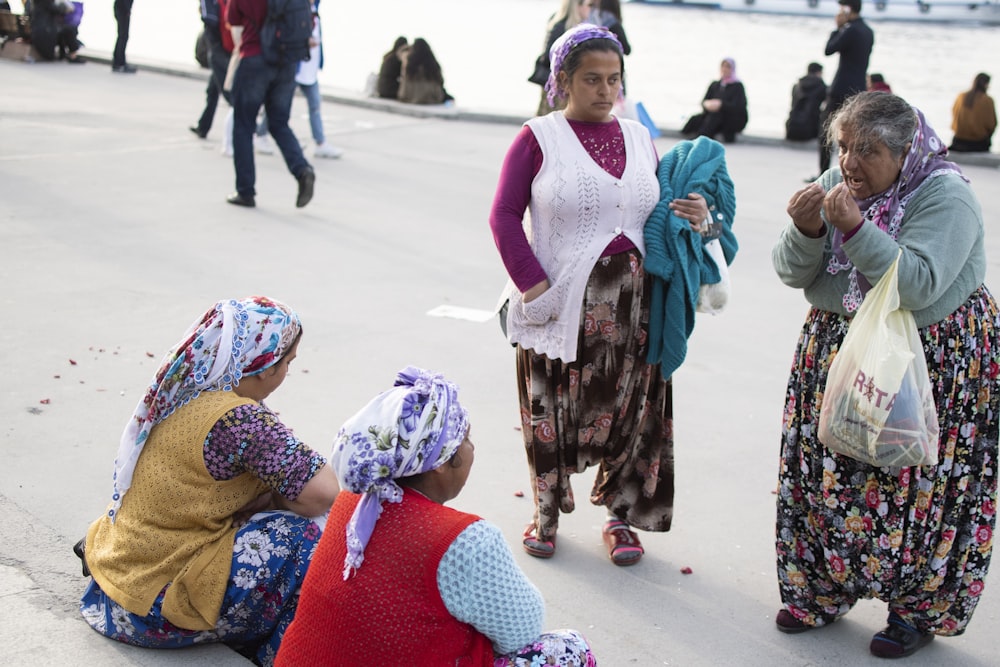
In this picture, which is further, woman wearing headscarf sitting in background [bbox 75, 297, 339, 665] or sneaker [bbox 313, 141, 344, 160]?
sneaker [bbox 313, 141, 344, 160]

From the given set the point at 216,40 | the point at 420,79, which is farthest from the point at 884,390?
the point at 420,79

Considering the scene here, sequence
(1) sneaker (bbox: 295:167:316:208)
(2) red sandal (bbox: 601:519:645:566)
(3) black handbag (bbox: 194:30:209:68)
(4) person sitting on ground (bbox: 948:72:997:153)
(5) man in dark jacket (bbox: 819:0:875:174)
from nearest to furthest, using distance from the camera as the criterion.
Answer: (2) red sandal (bbox: 601:519:645:566)
(1) sneaker (bbox: 295:167:316:208)
(5) man in dark jacket (bbox: 819:0:875:174)
(4) person sitting on ground (bbox: 948:72:997:153)
(3) black handbag (bbox: 194:30:209:68)

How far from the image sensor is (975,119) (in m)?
11.7

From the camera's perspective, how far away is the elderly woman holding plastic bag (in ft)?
9.53

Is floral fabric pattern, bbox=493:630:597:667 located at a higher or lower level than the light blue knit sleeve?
lower

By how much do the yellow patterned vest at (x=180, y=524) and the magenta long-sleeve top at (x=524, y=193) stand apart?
1067mm

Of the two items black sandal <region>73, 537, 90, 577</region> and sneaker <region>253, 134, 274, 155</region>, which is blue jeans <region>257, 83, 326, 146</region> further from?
black sandal <region>73, 537, 90, 577</region>

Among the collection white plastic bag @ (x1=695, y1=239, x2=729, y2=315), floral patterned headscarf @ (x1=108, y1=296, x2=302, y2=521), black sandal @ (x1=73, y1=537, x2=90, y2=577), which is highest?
white plastic bag @ (x1=695, y1=239, x2=729, y2=315)

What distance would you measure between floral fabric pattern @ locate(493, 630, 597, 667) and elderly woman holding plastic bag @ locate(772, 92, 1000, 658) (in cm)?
107

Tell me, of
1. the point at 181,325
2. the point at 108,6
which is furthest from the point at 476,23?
the point at 181,325

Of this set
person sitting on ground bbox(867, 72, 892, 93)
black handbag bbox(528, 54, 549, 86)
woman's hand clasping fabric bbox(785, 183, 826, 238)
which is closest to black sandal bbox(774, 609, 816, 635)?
woman's hand clasping fabric bbox(785, 183, 826, 238)

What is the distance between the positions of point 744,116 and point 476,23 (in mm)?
27218

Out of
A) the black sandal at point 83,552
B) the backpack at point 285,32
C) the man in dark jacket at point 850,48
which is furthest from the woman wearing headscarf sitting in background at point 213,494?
the man in dark jacket at point 850,48

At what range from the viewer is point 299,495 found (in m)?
2.79
